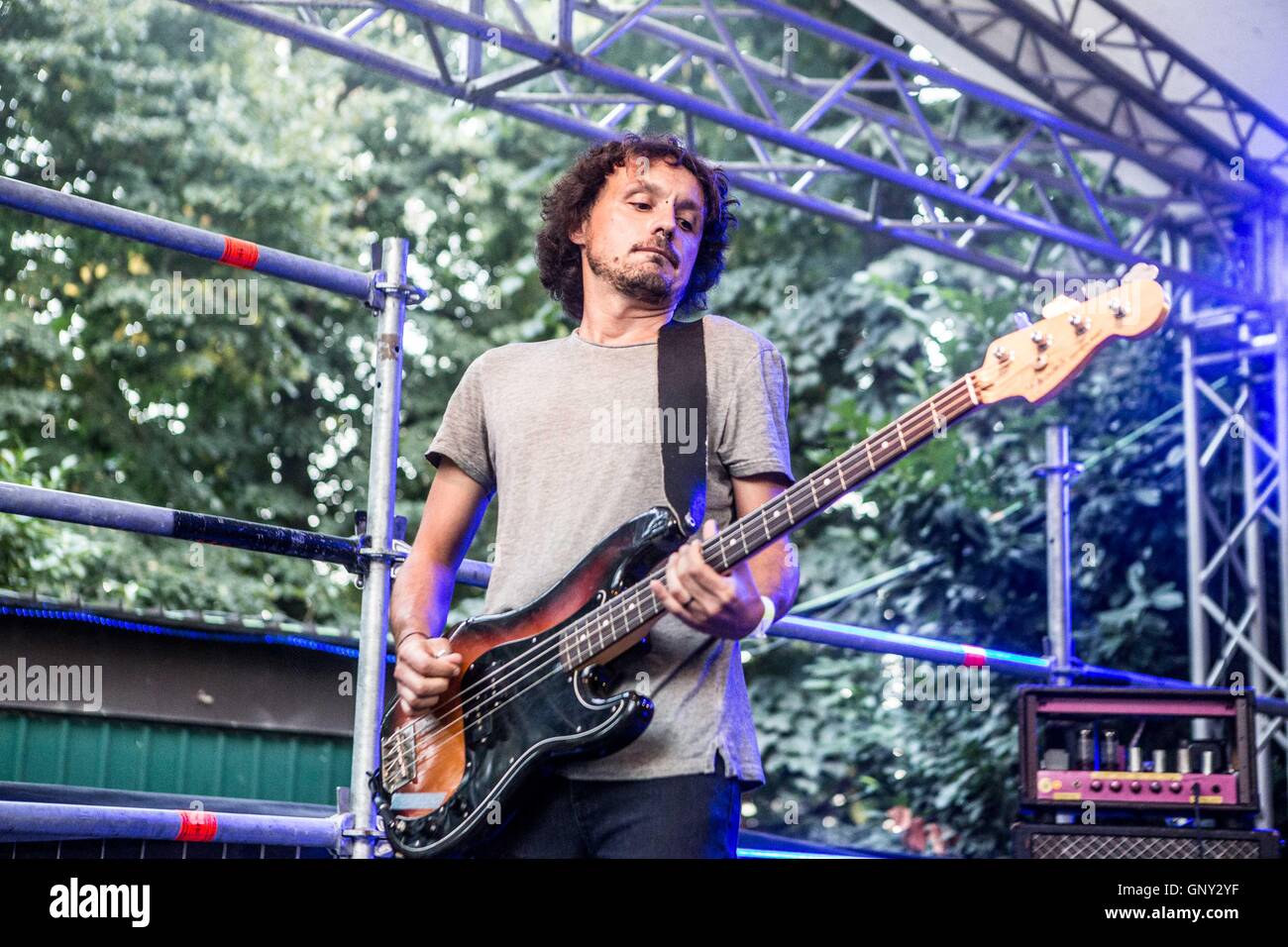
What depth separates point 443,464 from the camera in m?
2.61

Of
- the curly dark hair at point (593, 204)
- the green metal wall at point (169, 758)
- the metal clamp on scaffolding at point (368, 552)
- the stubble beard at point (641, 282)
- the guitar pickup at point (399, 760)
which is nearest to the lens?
the guitar pickup at point (399, 760)

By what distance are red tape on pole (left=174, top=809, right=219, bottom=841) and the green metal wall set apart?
2.79 m

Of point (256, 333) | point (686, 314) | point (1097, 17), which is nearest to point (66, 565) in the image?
point (256, 333)

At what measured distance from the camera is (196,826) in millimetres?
2502

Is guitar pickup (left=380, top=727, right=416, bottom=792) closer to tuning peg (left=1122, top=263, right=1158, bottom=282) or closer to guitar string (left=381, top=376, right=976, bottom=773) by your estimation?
guitar string (left=381, top=376, right=976, bottom=773)

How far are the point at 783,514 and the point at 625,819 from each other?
1.64 ft

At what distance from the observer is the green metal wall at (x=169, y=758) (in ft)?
16.5

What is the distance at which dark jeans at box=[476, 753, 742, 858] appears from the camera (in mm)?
2080

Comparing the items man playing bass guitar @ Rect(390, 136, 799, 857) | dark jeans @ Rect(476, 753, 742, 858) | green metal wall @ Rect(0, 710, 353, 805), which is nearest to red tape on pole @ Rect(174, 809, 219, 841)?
man playing bass guitar @ Rect(390, 136, 799, 857)

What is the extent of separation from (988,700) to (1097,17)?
349 centimetres

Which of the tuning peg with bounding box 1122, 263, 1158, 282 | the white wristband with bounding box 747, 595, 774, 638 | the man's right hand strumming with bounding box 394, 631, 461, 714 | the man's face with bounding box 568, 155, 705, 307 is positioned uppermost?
the man's face with bounding box 568, 155, 705, 307

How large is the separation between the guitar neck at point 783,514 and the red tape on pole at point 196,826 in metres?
0.76

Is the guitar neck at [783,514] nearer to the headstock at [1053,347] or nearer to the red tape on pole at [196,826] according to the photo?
the headstock at [1053,347]

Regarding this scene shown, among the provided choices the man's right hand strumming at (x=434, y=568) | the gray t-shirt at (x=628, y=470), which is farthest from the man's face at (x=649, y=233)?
the man's right hand strumming at (x=434, y=568)
